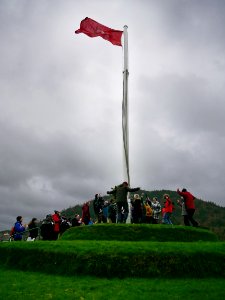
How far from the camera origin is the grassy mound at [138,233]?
50.2 ft

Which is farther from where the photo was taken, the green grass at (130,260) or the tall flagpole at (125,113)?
the tall flagpole at (125,113)

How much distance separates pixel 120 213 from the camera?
1736 centimetres

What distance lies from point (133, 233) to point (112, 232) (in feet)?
3.09

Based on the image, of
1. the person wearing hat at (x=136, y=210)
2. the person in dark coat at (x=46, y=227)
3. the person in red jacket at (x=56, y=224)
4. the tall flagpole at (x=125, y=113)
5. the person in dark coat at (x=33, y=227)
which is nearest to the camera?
the person in dark coat at (x=46, y=227)

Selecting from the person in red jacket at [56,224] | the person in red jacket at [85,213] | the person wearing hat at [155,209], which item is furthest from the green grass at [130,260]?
the person in red jacket at [85,213]

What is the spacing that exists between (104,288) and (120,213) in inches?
329

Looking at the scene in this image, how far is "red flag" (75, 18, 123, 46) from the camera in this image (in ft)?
62.5

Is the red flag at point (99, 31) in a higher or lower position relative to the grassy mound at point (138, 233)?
higher

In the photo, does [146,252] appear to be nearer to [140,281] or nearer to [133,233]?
[140,281]

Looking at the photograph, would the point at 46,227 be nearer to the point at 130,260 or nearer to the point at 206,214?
the point at 130,260

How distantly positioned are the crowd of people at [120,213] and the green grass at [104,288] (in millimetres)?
6574

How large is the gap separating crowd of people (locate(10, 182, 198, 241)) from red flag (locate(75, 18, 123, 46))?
8402 mm

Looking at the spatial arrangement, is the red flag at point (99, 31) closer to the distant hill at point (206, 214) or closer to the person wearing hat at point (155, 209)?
the person wearing hat at point (155, 209)

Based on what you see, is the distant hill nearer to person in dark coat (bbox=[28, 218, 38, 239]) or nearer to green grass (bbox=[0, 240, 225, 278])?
person in dark coat (bbox=[28, 218, 38, 239])
